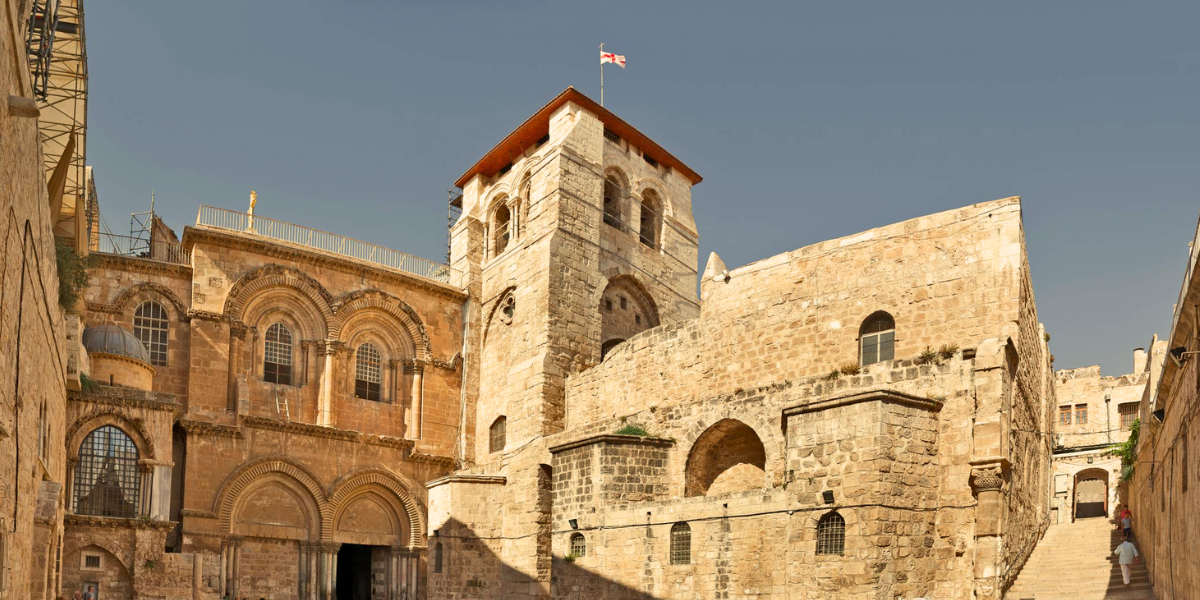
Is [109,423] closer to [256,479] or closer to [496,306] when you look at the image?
[256,479]

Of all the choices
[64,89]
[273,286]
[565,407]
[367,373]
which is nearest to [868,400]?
[565,407]

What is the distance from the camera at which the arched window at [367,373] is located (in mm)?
25297

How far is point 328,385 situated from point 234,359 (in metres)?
2.25

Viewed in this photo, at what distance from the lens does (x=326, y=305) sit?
2486cm

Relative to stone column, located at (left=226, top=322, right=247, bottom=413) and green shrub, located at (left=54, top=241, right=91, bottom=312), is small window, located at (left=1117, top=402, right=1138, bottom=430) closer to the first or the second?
stone column, located at (left=226, top=322, right=247, bottom=413)

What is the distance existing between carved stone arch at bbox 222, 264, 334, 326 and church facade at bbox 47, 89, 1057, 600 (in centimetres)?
6

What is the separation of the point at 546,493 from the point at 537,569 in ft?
5.30

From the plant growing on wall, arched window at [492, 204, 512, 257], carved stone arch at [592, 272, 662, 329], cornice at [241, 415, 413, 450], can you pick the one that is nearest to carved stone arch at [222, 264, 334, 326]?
cornice at [241, 415, 413, 450]

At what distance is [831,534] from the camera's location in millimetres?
14602

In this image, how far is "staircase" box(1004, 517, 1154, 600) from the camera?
1539 centimetres

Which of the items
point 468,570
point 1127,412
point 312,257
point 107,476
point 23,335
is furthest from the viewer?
point 1127,412

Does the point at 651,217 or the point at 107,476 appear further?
the point at 651,217

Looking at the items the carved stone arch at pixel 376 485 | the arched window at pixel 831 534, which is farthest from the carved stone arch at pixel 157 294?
the arched window at pixel 831 534

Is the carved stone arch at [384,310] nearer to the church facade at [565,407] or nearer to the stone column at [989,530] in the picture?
the church facade at [565,407]
